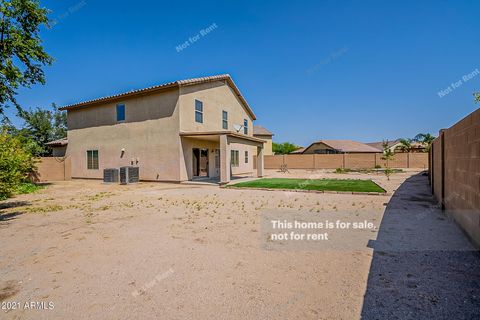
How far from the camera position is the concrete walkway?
2.48m

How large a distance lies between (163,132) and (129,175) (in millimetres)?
3350

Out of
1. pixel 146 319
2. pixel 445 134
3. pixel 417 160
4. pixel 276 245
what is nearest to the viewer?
pixel 146 319

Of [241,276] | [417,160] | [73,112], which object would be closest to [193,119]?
[73,112]

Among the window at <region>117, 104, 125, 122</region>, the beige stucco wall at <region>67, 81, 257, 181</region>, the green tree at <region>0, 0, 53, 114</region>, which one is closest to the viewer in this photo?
the green tree at <region>0, 0, 53, 114</region>

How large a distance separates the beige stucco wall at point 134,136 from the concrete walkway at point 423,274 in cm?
1227

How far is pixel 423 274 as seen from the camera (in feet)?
10.6

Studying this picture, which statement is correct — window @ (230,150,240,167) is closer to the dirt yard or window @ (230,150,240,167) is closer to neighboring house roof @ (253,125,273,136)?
the dirt yard

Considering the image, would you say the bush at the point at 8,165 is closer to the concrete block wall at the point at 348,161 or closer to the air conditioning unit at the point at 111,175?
the air conditioning unit at the point at 111,175

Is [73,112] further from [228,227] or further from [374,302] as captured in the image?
[374,302]

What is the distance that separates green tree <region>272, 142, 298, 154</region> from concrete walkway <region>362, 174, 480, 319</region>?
191 feet

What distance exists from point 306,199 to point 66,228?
716cm

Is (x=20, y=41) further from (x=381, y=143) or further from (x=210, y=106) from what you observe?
(x=381, y=143)

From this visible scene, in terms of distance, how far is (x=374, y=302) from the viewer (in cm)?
262

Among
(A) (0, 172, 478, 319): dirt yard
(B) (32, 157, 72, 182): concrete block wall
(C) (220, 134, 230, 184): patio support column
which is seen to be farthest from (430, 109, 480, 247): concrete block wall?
(B) (32, 157, 72, 182): concrete block wall
